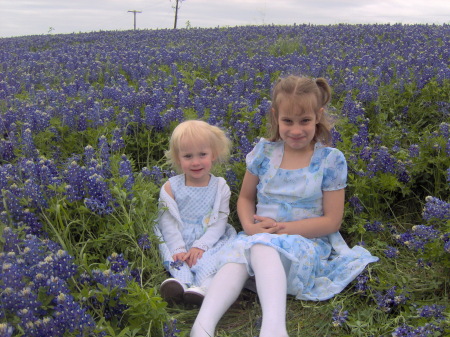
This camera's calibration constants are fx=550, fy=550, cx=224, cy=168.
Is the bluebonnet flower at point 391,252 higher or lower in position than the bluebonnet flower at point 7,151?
lower

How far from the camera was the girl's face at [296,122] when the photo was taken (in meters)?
3.46

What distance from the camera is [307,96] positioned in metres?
3.45

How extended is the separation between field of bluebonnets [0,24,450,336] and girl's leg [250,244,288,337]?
306mm

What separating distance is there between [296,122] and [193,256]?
110 centimetres

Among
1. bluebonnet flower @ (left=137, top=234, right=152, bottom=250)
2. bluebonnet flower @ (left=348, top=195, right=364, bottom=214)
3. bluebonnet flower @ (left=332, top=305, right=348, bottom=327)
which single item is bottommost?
bluebonnet flower @ (left=332, top=305, right=348, bottom=327)

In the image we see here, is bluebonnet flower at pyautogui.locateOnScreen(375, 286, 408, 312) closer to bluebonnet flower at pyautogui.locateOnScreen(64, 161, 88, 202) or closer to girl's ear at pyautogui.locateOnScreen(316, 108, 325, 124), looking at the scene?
girl's ear at pyautogui.locateOnScreen(316, 108, 325, 124)

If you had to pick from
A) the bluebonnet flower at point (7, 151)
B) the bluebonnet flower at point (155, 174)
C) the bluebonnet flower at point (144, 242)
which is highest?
the bluebonnet flower at point (7, 151)

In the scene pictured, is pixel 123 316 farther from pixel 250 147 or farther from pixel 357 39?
pixel 357 39

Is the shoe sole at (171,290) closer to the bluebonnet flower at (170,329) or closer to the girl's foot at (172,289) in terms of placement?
the girl's foot at (172,289)

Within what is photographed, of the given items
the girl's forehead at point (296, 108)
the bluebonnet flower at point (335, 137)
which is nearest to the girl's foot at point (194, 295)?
the girl's forehead at point (296, 108)

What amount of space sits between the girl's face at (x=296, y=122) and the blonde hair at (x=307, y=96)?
3cm

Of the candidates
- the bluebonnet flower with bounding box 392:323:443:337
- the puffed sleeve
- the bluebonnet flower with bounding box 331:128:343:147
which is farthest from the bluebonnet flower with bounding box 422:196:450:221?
the bluebonnet flower with bounding box 331:128:343:147

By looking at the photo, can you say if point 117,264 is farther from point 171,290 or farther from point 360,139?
point 360,139

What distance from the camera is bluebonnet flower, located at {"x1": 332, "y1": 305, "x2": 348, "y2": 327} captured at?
303cm
